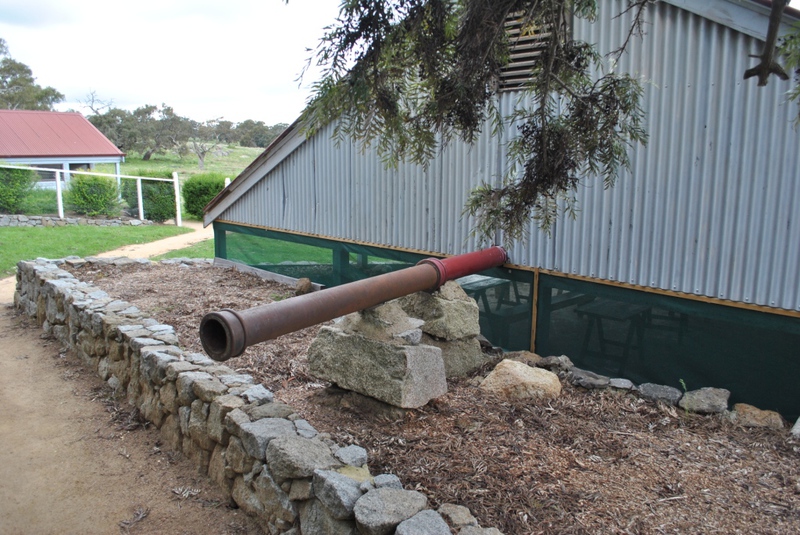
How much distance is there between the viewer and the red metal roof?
90.5ft

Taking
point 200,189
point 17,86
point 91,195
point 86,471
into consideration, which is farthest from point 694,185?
point 17,86

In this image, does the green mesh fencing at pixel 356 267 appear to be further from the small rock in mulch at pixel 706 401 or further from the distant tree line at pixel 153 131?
the distant tree line at pixel 153 131

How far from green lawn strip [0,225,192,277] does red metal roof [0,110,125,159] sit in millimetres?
8340

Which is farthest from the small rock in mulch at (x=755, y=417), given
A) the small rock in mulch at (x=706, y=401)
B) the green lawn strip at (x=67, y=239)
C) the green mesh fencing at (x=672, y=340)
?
the green lawn strip at (x=67, y=239)

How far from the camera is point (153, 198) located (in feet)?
80.6

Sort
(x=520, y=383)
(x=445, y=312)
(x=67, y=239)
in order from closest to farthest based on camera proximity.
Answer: (x=520, y=383) → (x=445, y=312) → (x=67, y=239)

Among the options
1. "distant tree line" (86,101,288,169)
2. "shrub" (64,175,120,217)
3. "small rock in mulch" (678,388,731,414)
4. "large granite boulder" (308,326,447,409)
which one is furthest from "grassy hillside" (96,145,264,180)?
"small rock in mulch" (678,388,731,414)

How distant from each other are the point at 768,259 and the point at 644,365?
4.99ft

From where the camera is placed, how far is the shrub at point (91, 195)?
2283 cm

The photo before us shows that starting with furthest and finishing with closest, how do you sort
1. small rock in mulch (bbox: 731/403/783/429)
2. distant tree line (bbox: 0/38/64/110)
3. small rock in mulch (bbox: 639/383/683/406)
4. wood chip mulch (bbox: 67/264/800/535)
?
distant tree line (bbox: 0/38/64/110) < small rock in mulch (bbox: 639/383/683/406) < small rock in mulch (bbox: 731/403/783/429) < wood chip mulch (bbox: 67/264/800/535)

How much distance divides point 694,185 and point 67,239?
717 inches

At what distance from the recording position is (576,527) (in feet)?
11.5

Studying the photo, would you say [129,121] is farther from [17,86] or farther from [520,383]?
[520,383]

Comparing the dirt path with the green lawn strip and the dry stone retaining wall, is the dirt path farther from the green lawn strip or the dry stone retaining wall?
the green lawn strip
